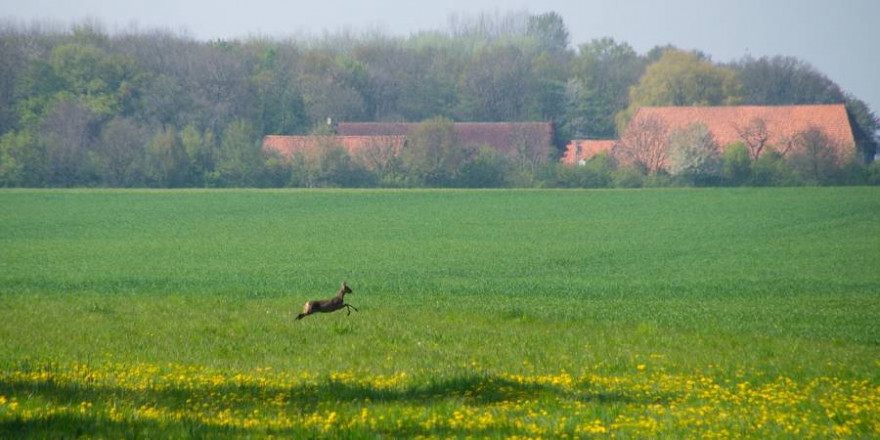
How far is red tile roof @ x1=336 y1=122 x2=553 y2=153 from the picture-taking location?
91688 mm

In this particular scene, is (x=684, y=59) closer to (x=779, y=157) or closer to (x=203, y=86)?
(x=779, y=157)

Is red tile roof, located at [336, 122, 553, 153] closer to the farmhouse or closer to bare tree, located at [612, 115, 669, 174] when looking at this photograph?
the farmhouse

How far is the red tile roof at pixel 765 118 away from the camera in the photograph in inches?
3649

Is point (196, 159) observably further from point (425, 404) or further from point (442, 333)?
point (425, 404)

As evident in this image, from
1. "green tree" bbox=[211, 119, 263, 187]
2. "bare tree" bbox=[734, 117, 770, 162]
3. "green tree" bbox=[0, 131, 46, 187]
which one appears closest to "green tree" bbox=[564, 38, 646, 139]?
"bare tree" bbox=[734, 117, 770, 162]

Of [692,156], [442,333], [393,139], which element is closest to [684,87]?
[692,156]

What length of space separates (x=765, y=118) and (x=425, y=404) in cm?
9108

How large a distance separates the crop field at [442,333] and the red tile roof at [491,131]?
4309 cm

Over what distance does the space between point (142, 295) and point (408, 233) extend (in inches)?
941

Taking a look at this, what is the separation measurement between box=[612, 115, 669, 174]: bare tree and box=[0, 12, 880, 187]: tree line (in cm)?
128

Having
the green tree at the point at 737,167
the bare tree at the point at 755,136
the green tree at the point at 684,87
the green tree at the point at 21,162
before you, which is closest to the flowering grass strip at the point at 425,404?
the green tree at the point at 21,162

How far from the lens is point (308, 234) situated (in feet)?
156

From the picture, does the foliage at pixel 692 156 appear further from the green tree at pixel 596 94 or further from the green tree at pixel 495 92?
the green tree at pixel 495 92

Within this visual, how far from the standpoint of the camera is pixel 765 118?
3792 inches
